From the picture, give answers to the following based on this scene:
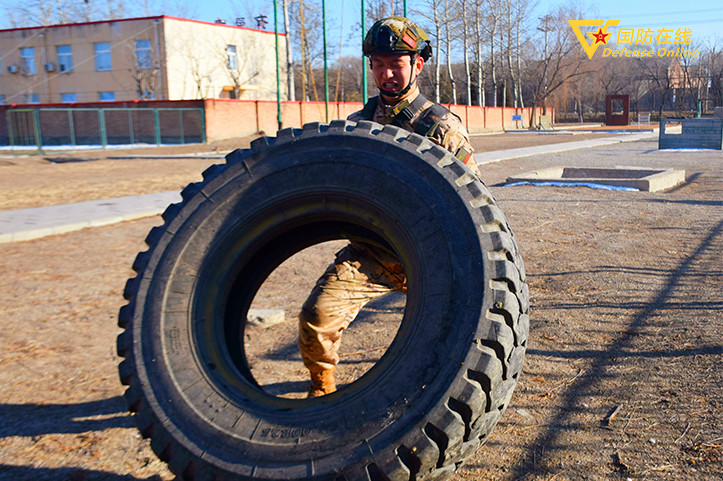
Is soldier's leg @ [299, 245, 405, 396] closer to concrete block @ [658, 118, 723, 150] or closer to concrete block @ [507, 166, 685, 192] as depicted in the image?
concrete block @ [507, 166, 685, 192]

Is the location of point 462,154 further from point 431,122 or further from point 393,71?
point 393,71

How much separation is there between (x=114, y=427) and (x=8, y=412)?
2.12 ft

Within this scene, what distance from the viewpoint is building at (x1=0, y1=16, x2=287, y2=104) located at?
1852 inches

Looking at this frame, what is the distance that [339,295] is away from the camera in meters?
3.20

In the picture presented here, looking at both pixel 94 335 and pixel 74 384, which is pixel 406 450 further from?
pixel 94 335

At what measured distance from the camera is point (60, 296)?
5586 mm

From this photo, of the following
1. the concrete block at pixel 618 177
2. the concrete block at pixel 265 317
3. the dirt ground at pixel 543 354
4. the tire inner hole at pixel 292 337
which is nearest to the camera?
the dirt ground at pixel 543 354

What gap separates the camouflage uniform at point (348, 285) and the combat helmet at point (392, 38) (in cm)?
35

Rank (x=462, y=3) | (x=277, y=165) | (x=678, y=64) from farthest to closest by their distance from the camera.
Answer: (x=678, y=64) → (x=462, y=3) → (x=277, y=165)

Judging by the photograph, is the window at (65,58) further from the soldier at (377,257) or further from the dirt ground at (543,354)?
the soldier at (377,257)

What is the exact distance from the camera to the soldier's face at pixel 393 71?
11.0ft

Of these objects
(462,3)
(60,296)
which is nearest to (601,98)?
(462,3)

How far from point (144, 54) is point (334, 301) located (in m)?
48.8

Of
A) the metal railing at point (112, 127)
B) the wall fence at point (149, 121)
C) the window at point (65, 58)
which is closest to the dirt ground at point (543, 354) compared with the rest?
the wall fence at point (149, 121)
